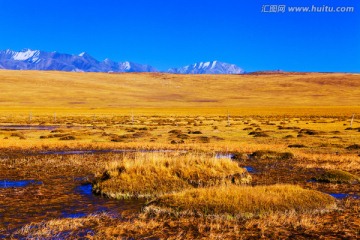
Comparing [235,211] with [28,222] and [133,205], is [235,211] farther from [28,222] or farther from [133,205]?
[28,222]

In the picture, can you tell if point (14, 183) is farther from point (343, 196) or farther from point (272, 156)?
point (272, 156)

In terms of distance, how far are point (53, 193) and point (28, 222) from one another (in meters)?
3.74

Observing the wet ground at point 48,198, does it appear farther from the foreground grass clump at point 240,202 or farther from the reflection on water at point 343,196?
the reflection on water at point 343,196

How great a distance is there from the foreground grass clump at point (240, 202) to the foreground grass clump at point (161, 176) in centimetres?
167

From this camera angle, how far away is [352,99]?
185750 mm

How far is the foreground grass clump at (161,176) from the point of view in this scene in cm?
1563

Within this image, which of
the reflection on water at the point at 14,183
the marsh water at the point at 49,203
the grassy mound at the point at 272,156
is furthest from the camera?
the grassy mound at the point at 272,156

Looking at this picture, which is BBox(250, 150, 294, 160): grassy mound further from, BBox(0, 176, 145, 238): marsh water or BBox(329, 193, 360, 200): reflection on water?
BBox(0, 176, 145, 238): marsh water

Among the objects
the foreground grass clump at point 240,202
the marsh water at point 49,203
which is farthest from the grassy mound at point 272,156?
the foreground grass clump at point 240,202

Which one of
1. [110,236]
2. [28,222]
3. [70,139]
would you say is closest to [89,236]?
[110,236]

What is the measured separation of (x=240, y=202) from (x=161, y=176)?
14.4 feet

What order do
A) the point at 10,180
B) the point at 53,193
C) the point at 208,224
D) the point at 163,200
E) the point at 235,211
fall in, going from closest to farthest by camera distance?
the point at 208,224 < the point at 235,211 < the point at 163,200 < the point at 53,193 < the point at 10,180

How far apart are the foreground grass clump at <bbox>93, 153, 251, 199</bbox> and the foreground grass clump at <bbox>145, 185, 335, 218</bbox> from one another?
1.67 metres

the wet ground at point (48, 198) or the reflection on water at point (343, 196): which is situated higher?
the reflection on water at point (343, 196)
